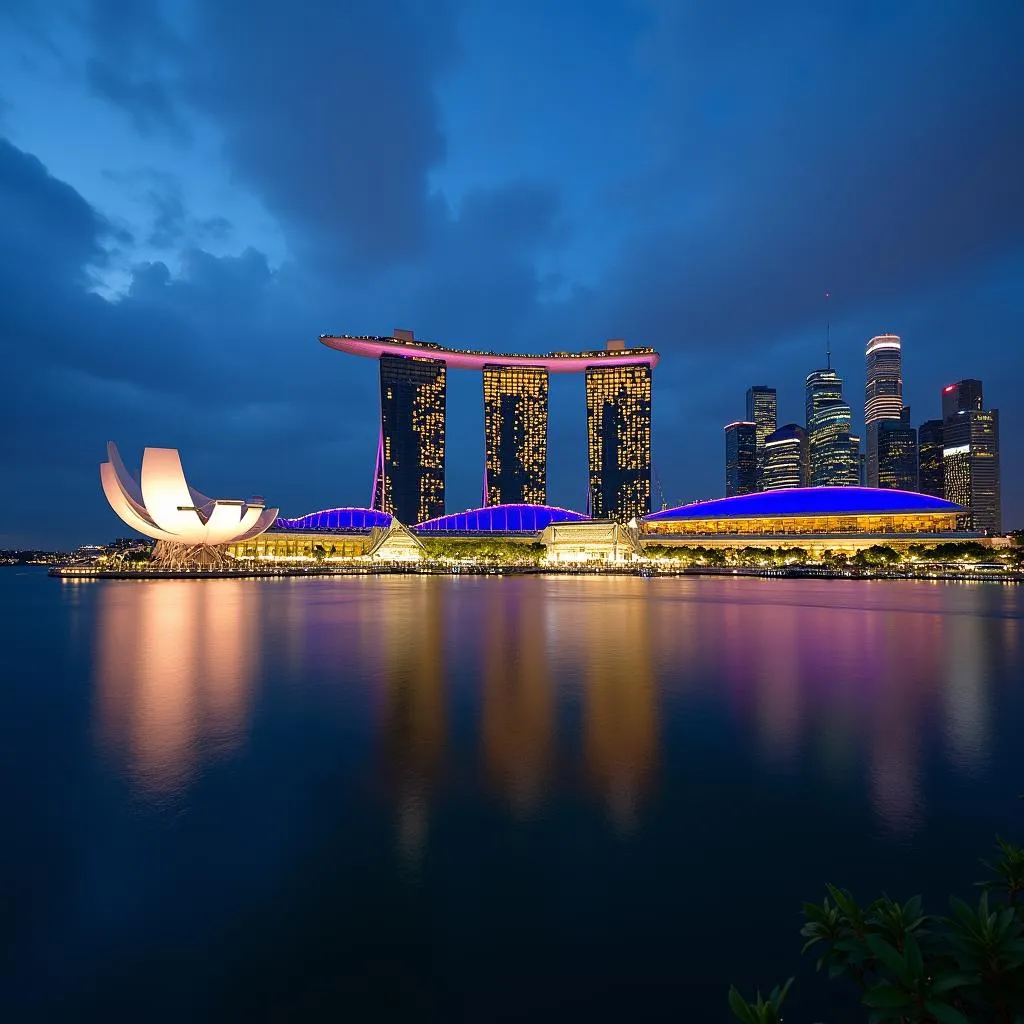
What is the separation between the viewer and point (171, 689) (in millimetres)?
13328

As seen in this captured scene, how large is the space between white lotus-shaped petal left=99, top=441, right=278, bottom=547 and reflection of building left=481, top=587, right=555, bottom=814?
4706 cm

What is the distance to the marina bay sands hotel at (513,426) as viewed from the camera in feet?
433

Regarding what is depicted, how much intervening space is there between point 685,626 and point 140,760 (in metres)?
19.9

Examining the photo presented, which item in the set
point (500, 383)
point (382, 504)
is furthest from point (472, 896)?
point (500, 383)

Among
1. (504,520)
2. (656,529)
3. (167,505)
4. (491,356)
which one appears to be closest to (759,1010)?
(167,505)

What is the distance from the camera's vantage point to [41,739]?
10156 millimetres

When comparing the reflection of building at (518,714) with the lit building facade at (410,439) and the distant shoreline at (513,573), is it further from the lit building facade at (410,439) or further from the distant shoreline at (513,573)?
the lit building facade at (410,439)

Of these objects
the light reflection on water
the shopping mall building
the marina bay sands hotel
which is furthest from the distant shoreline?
the marina bay sands hotel

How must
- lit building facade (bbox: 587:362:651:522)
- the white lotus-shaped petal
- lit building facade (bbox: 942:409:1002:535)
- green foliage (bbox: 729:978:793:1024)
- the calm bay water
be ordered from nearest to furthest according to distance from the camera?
green foliage (bbox: 729:978:793:1024)
the calm bay water
the white lotus-shaped petal
lit building facade (bbox: 587:362:651:522)
lit building facade (bbox: 942:409:1002:535)

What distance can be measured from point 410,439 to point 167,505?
78119 millimetres

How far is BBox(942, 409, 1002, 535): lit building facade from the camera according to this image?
187 metres

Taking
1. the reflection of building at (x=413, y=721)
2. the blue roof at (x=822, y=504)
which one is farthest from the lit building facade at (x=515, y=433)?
the reflection of building at (x=413, y=721)

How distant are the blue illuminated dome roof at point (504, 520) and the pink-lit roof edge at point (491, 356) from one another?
4558 centimetres

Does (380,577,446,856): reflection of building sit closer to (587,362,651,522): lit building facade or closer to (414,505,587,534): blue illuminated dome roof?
(414,505,587,534): blue illuminated dome roof
